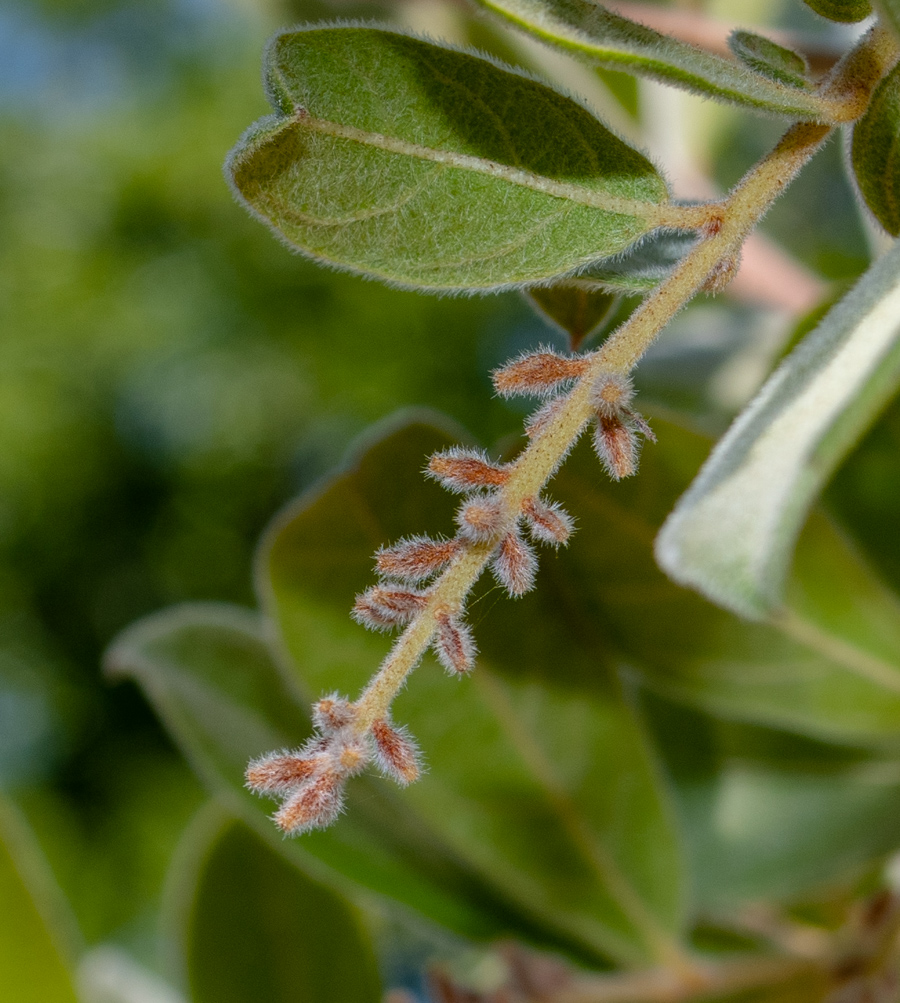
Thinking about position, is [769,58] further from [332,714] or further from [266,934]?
[266,934]

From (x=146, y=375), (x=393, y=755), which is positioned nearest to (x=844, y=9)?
(x=393, y=755)

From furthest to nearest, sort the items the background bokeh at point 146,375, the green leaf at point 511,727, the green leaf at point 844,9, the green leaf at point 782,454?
the background bokeh at point 146,375 → the green leaf at point 511,727 → the green leaf at point 844,9 → the green leaf at point 782,454

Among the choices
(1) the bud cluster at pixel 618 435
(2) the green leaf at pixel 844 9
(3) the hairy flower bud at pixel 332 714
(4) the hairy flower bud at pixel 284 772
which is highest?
(2) the green leaf at pixel 844 9

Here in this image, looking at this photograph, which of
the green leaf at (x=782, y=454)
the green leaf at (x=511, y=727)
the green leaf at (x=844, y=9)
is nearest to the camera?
the green leaf at (x=782, y=454)

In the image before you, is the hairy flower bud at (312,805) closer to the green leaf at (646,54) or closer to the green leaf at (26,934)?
the green leaf at (646,54)

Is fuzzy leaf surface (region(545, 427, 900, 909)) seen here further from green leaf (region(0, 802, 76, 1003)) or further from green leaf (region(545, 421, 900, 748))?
green leaf (region(0, 802, 76, 1003))

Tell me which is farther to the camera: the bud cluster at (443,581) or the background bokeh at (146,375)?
the background bokeh at (146,375)

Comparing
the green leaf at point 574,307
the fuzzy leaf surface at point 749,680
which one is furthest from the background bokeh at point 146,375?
the green leaf at point 574,307
